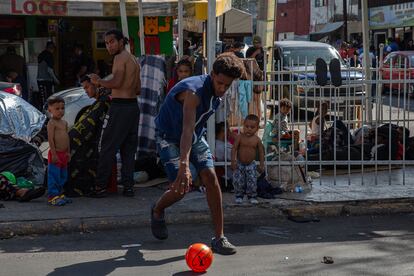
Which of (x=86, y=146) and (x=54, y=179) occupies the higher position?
(x=86, y=146)

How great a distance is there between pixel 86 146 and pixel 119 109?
623mm

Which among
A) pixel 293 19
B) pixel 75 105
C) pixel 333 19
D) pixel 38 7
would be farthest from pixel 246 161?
pixel 293 19

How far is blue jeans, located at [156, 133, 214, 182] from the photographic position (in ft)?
18.3

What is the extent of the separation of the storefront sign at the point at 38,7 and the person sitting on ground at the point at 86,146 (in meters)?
8.76

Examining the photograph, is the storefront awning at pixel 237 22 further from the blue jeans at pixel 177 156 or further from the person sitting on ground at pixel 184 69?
the blue jeans at pixel 177 156

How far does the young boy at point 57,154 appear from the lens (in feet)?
23.7

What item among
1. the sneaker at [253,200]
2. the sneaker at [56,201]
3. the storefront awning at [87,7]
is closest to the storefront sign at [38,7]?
the storefront awning at [87,7]

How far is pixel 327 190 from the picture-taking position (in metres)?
7.89

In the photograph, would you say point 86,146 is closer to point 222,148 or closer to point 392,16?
point 222,148

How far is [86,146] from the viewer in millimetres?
7707

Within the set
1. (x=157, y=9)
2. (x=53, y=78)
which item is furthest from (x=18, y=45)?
(x=157, y=9)

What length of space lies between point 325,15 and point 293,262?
148 ft

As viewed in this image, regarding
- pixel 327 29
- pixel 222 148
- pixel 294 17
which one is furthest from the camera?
pixel 294 17

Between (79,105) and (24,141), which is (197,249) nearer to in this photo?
(24,141)
